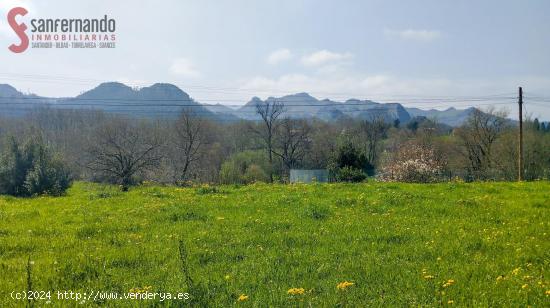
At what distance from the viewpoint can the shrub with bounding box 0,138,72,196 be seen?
2042cm

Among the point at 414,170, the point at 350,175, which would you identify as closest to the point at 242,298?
the point at 350,175

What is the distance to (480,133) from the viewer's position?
6116cm

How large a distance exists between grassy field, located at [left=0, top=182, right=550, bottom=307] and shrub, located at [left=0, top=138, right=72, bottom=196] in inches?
347

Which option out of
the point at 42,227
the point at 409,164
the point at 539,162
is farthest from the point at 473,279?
the point at 539,162

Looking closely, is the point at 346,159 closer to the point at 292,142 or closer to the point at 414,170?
the point at 414,170

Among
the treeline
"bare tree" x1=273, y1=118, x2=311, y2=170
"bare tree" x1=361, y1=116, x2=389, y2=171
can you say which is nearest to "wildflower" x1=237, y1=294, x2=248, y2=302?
the treeline

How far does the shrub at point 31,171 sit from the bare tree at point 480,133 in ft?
183

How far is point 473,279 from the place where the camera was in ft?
18.8

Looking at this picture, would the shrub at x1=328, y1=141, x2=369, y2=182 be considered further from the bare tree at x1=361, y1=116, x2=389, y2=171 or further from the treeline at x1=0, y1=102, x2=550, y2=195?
the bare tree at x1=361, y1=116, x2=389, y2=171

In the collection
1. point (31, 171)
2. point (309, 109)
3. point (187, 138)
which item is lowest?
point (31, 171)

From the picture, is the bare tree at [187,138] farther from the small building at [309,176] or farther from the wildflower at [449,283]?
the wildflower at [449,283]

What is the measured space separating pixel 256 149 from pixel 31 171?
59.6 meters

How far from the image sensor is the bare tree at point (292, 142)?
227 ft

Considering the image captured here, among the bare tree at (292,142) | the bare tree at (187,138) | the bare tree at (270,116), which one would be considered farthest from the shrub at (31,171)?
the bare tree at (270,116)
